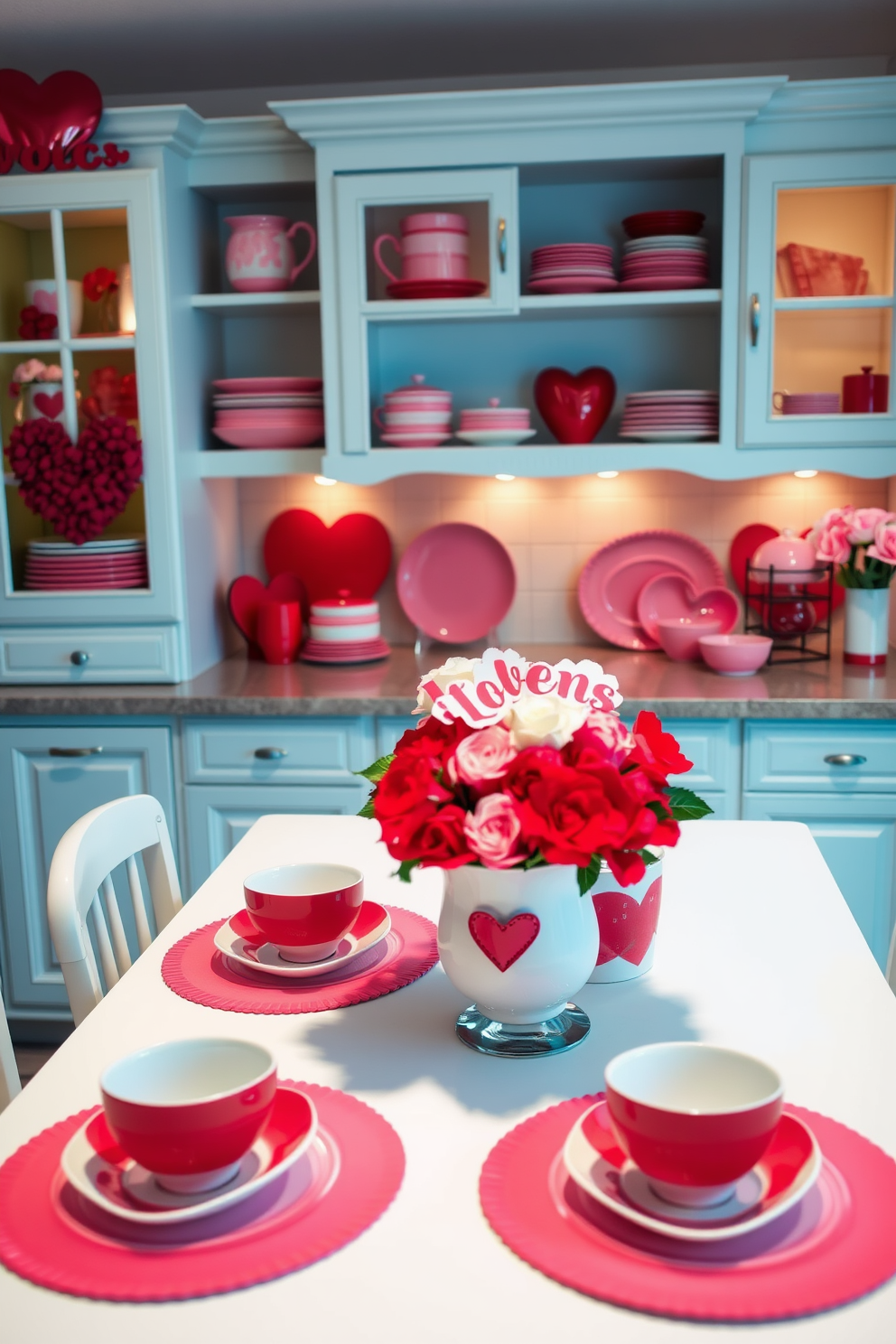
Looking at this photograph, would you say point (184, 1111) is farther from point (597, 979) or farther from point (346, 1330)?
point (597, 979)

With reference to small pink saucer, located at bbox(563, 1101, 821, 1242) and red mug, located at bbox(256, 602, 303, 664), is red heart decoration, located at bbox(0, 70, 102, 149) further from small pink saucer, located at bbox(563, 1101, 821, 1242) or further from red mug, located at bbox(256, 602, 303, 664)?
small pink saucer, located at bbox(563, 1101, 821, 1242)

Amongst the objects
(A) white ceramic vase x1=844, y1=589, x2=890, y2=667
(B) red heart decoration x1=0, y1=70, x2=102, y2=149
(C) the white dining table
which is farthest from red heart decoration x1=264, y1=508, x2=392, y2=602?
(C) the white dining table

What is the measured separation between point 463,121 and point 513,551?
1.01 metres

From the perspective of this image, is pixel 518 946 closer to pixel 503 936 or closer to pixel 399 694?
pixel 503 936

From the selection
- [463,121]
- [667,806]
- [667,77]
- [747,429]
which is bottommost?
[667,806]

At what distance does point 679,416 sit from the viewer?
2.68 meters

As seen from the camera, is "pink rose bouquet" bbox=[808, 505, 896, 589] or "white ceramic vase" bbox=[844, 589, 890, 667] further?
"white ceramic vase" bbox=[844, 589, 890, 667]

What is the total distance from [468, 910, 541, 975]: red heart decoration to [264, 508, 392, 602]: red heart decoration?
6.79 feet

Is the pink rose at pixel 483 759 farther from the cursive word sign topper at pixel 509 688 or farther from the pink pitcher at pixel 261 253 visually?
the pink pitcher at pixel 261 253

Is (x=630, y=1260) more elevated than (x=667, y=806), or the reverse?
(x=667, y=806)

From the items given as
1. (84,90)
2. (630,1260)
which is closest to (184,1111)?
(630,1260)

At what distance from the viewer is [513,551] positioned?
309 centimetres

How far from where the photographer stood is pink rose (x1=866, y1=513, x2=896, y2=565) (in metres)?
2.57

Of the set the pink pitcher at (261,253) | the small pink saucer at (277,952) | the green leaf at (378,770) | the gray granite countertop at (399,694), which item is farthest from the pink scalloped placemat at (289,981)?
the pink pitcher at (261,253)
